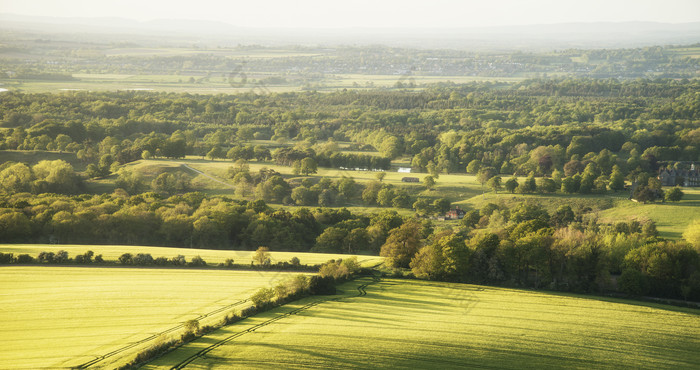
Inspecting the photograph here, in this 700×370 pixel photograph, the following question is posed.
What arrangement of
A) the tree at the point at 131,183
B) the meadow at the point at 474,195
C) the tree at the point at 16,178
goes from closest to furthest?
1. the meadow at the point at 474,195
2. the tree at the point at 16,178
3. the tree at the point at 131,183

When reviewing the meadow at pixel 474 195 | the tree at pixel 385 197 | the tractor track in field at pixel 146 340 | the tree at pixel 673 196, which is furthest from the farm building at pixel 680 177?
the tractor track in field at pixel 146 340

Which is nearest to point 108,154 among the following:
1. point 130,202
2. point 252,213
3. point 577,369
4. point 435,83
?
point 130,202

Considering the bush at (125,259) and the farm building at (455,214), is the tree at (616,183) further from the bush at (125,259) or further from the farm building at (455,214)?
the bush at (125,259)

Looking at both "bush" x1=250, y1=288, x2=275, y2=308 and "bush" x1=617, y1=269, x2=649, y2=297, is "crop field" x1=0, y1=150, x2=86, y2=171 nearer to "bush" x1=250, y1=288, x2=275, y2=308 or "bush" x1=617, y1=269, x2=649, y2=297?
"bush" x1=250, y1=288, x2=275, y2=308

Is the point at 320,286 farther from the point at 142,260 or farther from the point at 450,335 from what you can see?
the point at 142,260

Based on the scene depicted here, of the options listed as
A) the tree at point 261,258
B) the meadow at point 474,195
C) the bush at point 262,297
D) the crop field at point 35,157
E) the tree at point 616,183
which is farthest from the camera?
the crop field at point 35,157

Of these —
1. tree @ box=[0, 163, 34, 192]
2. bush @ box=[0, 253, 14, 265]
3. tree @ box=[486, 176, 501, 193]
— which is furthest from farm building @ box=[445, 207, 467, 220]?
tree @ box=[0, 163, 34, 192]

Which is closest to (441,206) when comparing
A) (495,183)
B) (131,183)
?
(495,183)

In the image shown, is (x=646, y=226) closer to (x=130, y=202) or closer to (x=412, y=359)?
(x=412, y=359)
